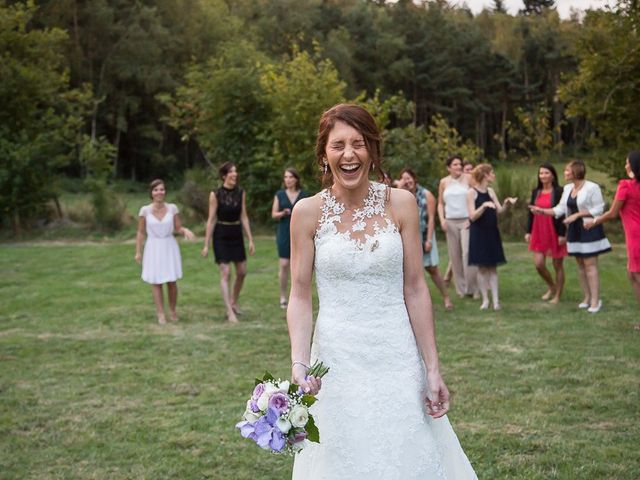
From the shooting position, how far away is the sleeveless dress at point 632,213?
33.0 ft

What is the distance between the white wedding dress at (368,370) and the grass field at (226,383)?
2103mm

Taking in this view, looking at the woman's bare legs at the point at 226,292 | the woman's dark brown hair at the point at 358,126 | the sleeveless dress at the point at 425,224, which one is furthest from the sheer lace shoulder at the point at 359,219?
the sleeveless dress at the point at 425,224

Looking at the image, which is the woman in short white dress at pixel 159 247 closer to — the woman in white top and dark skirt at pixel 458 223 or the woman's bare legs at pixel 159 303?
the woman's bare legs at pixel 159 303

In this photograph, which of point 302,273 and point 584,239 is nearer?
point 302,273

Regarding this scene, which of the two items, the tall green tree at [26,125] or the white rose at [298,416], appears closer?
the white rose at [298,416]

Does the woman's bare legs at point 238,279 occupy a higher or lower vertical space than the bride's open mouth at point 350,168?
lower

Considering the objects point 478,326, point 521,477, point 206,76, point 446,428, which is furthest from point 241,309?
point 206,76

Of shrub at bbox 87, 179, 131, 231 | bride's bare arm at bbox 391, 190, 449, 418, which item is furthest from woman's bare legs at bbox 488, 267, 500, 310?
shrub at bbox 87, 179, 131, 231

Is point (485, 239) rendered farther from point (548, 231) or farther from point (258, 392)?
point (258, 392)

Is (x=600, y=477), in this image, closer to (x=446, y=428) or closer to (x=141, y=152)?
(x=446, y=428)

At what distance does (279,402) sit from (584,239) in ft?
30.4

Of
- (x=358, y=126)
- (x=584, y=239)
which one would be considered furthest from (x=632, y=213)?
(x=358, y=126)

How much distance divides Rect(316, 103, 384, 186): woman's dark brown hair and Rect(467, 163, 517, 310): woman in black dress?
8.91 m

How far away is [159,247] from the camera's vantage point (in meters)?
12.2
